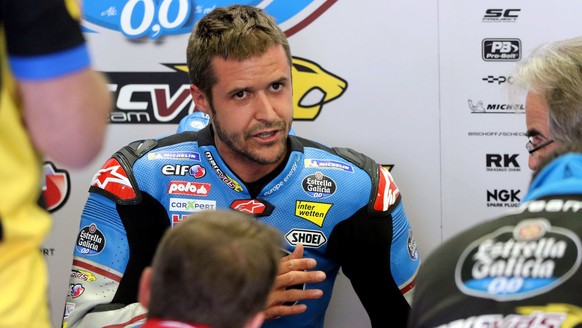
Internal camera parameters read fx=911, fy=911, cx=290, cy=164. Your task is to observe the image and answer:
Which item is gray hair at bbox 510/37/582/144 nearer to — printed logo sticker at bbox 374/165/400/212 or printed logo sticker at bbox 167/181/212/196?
printed logo sticker at bbox 374/165/400/212

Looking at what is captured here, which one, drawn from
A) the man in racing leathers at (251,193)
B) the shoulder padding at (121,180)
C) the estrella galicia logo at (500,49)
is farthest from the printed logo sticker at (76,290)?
the estrella galicia logo at (500,49)

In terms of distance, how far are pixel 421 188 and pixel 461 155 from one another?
158 millimetres

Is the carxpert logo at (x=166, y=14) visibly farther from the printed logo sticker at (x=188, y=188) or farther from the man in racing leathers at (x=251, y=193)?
the printed logo sticker at (x=188, y=188)

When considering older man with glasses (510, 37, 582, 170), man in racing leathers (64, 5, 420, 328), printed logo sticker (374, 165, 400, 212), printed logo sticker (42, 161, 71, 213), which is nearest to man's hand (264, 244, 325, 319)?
man in racing leathers (64, 5, 420, 328)

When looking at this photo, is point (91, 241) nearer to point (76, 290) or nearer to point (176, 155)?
point (76, 290)

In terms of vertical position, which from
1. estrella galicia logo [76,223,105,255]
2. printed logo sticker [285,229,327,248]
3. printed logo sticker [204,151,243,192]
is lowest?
printed logo sticker [285,229,327,248]

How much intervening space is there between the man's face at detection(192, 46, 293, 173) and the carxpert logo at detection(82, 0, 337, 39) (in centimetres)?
66

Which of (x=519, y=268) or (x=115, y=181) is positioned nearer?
(x=519, y=268)

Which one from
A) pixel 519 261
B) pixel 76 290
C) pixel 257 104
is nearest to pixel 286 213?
pixel 257 104

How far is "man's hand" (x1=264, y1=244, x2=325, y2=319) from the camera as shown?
1998 mm

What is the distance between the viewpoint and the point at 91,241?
2150 millimetres

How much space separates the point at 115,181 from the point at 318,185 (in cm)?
49

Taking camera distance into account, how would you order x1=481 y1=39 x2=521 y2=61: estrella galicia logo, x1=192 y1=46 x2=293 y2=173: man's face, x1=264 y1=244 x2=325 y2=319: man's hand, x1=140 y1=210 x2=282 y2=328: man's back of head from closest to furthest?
x1=140 y1=210 x2=282 y2=328: man's back of head < x1=264 y1=244 x2=325 y2=319: man's hand < x1=192 y1=46 x2=293 y2=173: man's face < x1=481 y1=39 x2=521 y2=61: estrella galicia logo

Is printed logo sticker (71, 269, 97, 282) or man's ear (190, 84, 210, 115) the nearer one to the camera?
printed logo sticker (71, 269, 97, 282)
